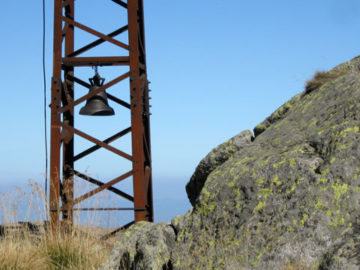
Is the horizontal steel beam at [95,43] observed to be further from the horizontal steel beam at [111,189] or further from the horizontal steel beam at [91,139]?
the horizontal steel beam at [111,189]

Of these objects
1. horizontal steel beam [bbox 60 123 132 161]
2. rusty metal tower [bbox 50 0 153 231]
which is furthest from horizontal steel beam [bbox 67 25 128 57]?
horizontal steel beam [bbox 60 123 132 161]

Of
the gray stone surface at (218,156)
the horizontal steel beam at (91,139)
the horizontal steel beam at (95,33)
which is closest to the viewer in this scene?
the gray stone surface at (218,156)

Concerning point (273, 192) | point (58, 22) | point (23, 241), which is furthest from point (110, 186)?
point (273, 192)

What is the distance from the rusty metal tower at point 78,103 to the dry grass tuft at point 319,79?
8.82 ft

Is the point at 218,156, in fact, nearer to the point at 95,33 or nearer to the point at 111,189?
the point at 111,189

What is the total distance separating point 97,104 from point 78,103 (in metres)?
0.36

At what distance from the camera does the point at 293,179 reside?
4527 millimetres

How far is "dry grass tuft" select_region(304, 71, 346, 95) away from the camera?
19.9 ft

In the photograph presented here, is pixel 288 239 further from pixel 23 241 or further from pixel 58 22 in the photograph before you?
pixel 58 22

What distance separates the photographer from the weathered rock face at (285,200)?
164 inches

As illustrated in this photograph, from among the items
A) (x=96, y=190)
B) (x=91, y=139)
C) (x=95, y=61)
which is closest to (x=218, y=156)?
(x=96, y=190)

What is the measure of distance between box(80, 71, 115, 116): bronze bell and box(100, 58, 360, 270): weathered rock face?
9.67 ft

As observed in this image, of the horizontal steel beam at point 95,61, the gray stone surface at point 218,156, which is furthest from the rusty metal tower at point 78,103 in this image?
→ the gray stone surface at point 218,156

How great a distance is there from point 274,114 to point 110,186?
2931 mm
